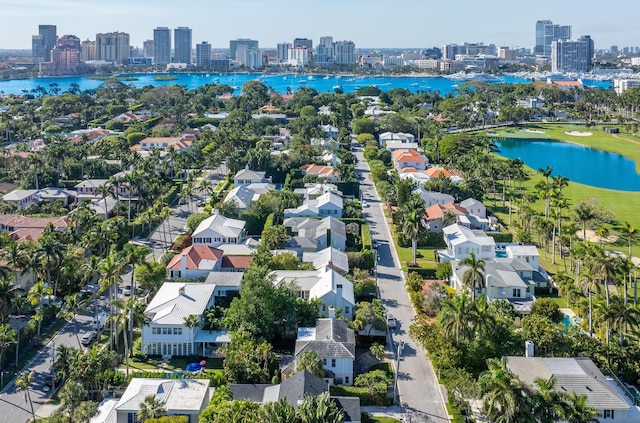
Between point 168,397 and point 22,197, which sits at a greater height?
point 22,197

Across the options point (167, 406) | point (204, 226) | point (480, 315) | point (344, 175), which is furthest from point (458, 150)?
point (167, 406)

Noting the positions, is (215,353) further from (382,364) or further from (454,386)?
(454,386)

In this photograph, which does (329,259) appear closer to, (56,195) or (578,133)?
(56,195)

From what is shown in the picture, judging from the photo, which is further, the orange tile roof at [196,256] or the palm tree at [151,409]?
the orange tile roof at [196,256]

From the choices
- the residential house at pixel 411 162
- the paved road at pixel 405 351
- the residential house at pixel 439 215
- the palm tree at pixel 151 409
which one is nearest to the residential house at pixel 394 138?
the residential house at pixel 411 162

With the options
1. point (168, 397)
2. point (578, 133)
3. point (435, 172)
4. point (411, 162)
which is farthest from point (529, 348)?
point (578, 133)

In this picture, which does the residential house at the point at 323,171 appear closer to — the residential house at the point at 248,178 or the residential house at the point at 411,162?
the residential house at the point at 248,178

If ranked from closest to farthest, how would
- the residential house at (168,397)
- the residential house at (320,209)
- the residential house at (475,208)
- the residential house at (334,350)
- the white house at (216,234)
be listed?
1. the residential house at (168,397)
2. the residential house at (334,350)
3. the white house at (216,234)
4. the residential house at (320,209)
5. the residential house at (475,208)
